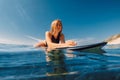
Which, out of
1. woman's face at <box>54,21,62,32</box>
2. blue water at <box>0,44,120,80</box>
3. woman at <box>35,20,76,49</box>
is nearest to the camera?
blue water at <box>0,44,120,80</box>

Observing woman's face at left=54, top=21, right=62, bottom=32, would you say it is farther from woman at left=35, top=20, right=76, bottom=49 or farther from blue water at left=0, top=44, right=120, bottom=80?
blue water at left=0, top=44, right=120, bottom=80

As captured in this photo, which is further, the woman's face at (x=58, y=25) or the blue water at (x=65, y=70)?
the woman's face at (x=58, y=25)

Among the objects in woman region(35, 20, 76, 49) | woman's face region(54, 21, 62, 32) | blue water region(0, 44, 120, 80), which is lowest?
blue water region(0, 44, 120, 80)

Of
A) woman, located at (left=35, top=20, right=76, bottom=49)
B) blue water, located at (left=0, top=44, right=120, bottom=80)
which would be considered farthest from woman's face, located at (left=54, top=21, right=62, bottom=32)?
blue water, located at (left=0, top=44, right=120, bottom=80)

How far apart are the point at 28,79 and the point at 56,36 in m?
7.10

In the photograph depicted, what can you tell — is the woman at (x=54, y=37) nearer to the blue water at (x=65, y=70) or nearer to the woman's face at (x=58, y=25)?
the woman's face at (x=58, y=25)

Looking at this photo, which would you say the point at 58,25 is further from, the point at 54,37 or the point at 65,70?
the point at 65,70

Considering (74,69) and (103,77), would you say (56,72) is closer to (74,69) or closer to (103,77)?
(74,69)

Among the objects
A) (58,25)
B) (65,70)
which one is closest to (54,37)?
(58,25)

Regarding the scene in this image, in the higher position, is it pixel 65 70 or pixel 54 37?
pixel 54 37

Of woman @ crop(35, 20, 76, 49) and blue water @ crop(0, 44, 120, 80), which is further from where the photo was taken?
woman @ crop(35, 20, 76, 49)

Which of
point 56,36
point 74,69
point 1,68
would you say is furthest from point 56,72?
point 56,36

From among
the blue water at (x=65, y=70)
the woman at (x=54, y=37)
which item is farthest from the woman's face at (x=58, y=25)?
the blue water at (x=65, y=70)

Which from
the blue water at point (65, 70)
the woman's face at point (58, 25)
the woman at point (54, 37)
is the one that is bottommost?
the blue water at point (65, 70)
